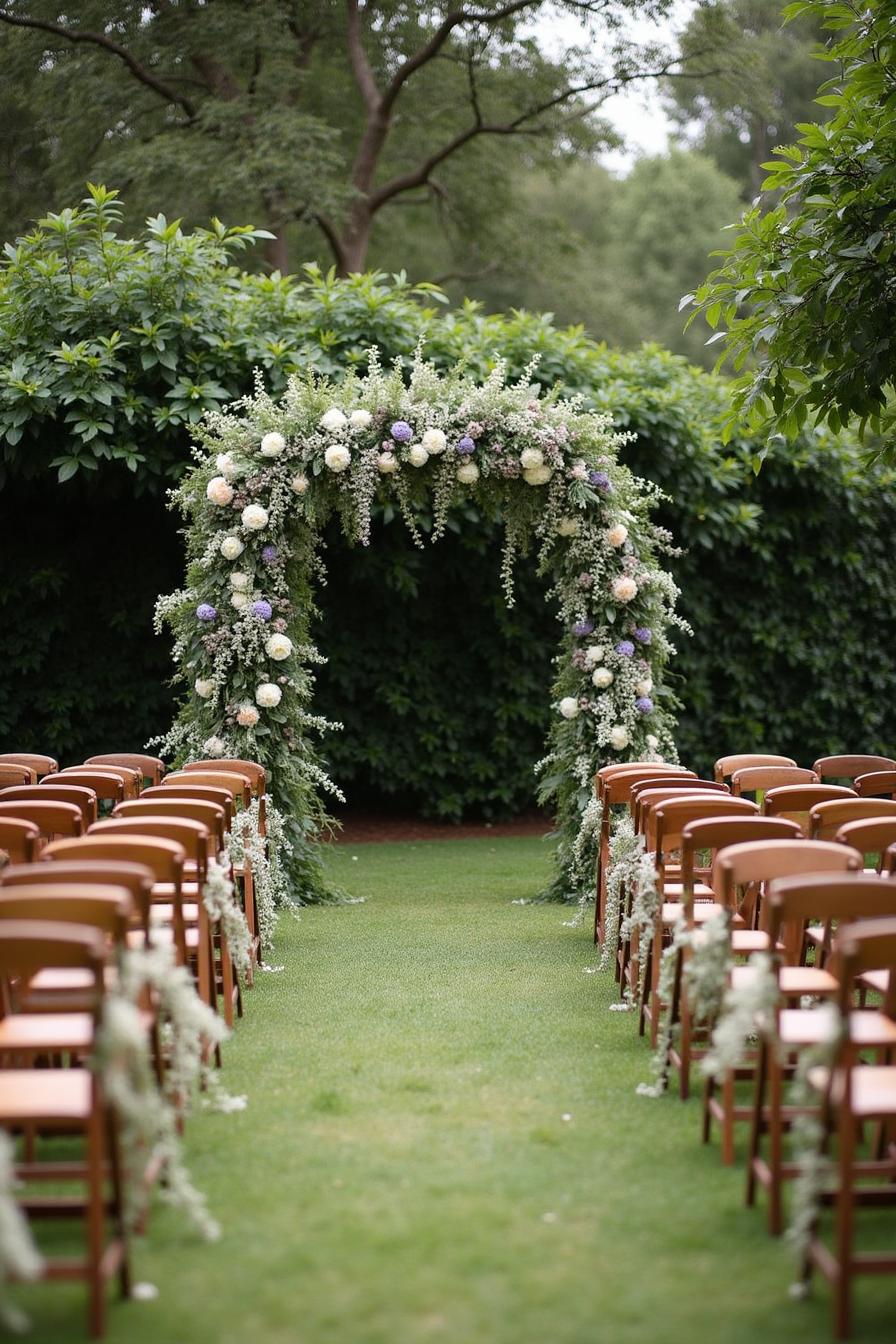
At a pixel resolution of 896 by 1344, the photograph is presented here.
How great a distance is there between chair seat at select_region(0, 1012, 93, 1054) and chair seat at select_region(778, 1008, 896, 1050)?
79.5 inches

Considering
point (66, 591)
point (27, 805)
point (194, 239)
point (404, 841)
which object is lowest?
point (404, 841)

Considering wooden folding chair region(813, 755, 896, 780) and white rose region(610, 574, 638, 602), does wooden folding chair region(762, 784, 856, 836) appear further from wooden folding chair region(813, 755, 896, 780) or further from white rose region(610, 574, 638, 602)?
white rose region(610, 574, 638, 602)

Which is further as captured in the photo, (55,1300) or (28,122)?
(28,122)

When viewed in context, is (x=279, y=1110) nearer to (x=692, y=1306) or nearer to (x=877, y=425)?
(x=692, y=1306)

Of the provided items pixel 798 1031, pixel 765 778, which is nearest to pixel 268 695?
pixel 765 778

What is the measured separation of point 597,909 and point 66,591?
638 centimetres

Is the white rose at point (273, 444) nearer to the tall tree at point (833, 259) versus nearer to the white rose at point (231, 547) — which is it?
the white rose at point (231, 547)

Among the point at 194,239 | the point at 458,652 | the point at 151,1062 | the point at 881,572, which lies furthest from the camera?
the point at 881,572

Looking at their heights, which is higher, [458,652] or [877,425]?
[877,425]

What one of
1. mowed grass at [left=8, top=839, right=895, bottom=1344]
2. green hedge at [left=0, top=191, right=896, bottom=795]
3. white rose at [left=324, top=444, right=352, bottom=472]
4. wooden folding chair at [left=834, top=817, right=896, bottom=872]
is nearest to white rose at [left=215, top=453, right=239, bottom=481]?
white rose at [left=324, top=444, right=352, bottom=472]

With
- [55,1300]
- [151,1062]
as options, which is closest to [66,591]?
[151,1062]

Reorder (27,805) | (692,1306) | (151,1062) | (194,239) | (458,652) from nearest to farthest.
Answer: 1. (692,1306)
2. (151,1062)
3. (27,805)
4. (194,239)
5. (458,652)

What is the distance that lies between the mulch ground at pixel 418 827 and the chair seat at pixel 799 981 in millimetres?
8359

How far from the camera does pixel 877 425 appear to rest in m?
8.56
